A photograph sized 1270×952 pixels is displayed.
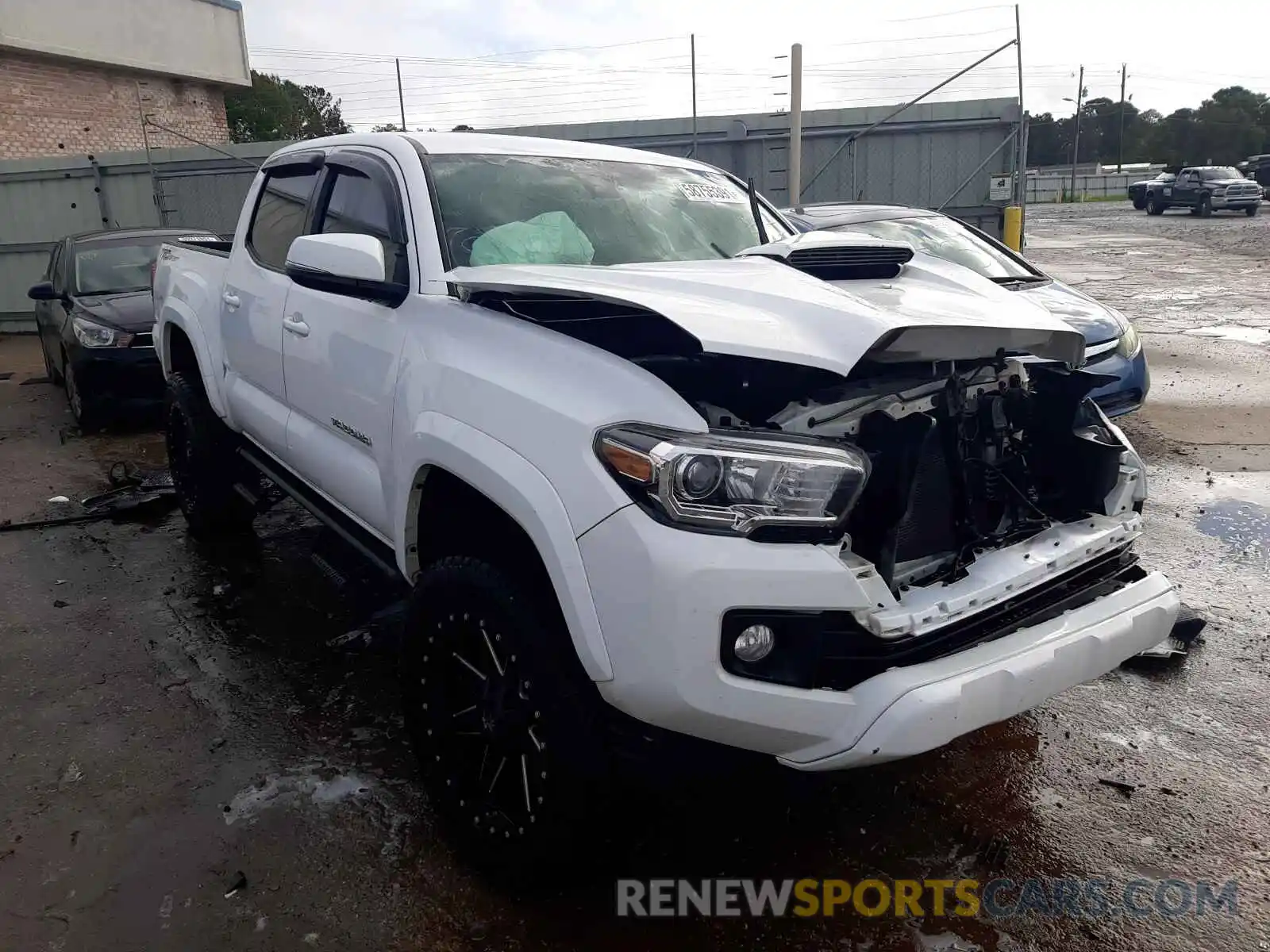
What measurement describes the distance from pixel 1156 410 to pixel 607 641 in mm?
6898

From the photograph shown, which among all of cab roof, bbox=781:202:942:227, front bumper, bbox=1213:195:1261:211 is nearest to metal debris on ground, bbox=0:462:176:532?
cab roof, bbox=781:202:942:227

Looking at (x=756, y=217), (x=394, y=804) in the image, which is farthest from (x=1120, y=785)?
(x=756, y=217)

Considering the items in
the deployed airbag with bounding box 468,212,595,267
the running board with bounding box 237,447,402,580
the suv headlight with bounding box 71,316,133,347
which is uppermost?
the deployed airbag with bounding box 468,212,595,267

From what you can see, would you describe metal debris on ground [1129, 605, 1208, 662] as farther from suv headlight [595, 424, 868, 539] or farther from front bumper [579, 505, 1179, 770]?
suv headlight [595, 424, 868, 539]

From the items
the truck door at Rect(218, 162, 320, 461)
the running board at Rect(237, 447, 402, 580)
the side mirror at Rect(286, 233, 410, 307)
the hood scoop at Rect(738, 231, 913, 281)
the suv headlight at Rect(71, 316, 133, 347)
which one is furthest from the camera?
the suv headlight at Rect(71, 316, 133, 347)

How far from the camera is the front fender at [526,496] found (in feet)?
6.72

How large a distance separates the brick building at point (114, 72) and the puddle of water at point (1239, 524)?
18.3 metres

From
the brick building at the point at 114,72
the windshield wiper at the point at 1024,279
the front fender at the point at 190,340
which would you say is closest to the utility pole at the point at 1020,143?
the windshield wiper at the point at 1024,279

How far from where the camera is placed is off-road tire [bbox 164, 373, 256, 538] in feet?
16.4

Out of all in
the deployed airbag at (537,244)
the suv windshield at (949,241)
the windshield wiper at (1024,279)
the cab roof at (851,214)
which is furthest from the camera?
the cab roof at (851,214)

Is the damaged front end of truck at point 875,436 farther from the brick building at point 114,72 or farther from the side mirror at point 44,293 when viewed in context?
the brick building at point 114,72

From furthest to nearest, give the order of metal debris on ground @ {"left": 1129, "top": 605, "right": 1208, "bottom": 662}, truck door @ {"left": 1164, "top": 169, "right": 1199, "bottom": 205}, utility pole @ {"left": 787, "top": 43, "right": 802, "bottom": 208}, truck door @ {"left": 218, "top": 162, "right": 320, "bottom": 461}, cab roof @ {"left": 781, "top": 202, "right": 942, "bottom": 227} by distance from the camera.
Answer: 1. truck door @ {"left": 1164, "top": 169, "right": 1199, "bottom": 205}
2. utility pole @ {"left": 787, "top": 43, "right": 802, "bottom": 208}
3. cab roof @ {"left": 781, "top": 202, "right": 942, "bottom": 227}
4. truck door @ {"left": 218, "top": 162, "right": 320, "bottom": 461}
5. metal debris on ground @ {"left": 1129, "top": 605, "right": 1208, "bottom": 662}

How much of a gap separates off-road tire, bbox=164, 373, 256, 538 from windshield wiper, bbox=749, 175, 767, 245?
2.92m

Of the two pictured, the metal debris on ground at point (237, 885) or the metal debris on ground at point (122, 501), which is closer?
the metal debris on ground at point (237, 885)
